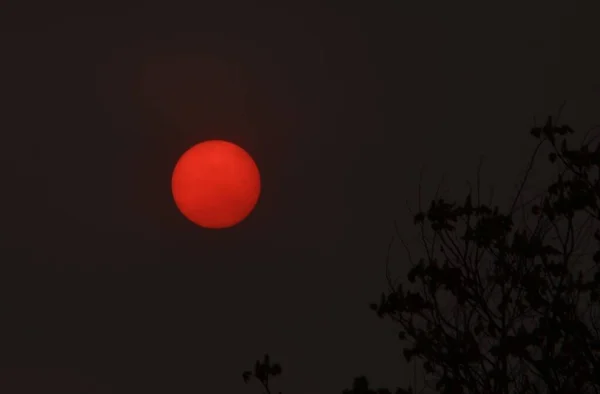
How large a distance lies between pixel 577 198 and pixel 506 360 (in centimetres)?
128

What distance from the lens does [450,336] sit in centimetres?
722

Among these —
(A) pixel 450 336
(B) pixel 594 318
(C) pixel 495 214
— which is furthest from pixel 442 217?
(B) pixel 594 318

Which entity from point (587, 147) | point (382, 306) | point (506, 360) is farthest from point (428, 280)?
point (587, 147)

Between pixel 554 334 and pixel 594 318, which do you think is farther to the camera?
pixel 594 318

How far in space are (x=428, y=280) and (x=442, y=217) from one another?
514mm

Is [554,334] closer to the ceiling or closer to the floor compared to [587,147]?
closer to the floor

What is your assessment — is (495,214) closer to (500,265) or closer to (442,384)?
(500,265)

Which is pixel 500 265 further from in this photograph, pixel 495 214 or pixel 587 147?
pixel 587 147

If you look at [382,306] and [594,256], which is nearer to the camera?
[594,256]

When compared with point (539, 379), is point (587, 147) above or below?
above

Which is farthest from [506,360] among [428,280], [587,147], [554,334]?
[587,147]

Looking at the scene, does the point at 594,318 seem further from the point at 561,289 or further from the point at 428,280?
the point at 428,280

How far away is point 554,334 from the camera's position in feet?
22.4

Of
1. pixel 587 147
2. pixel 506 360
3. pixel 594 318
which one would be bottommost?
pixel 506 360
